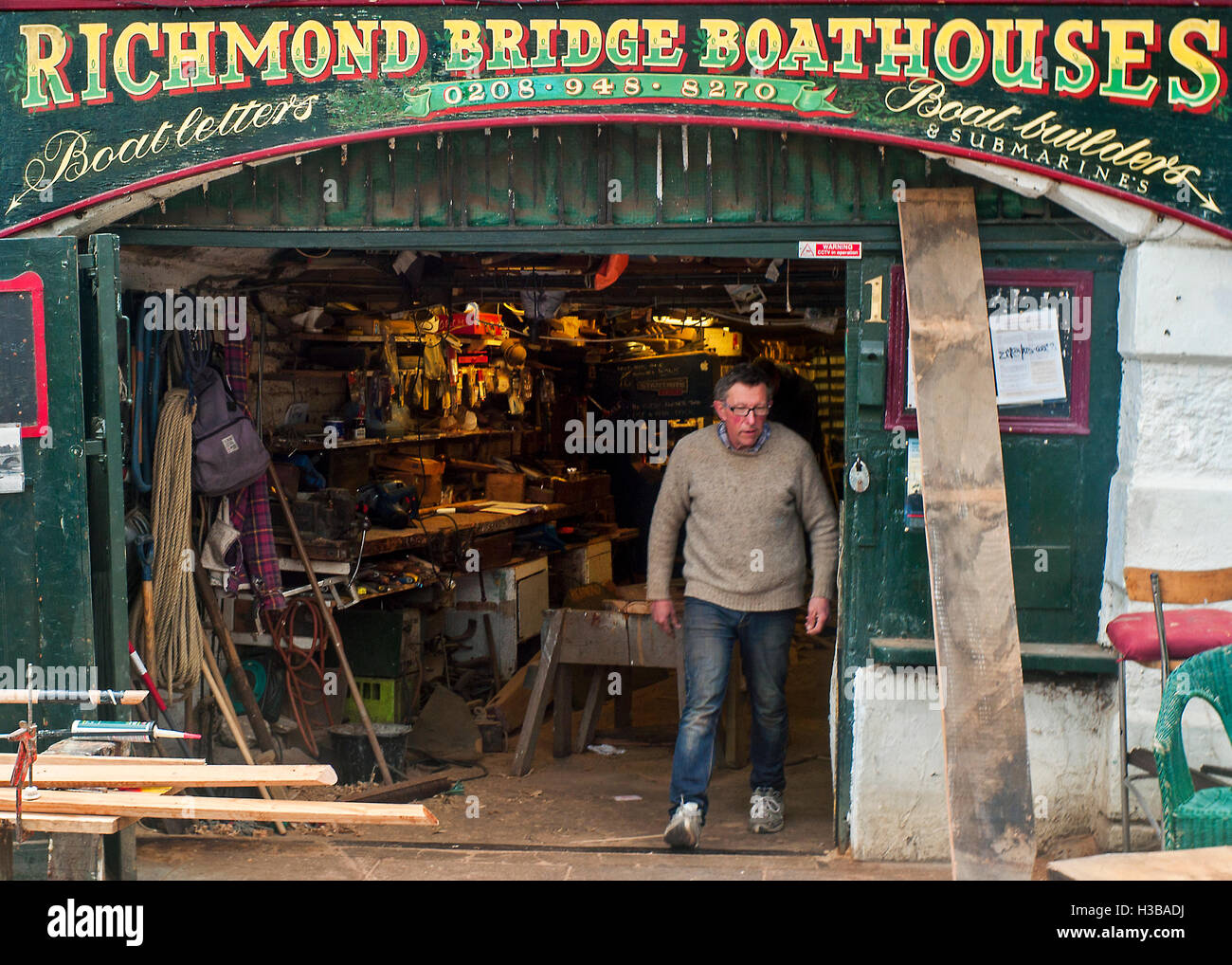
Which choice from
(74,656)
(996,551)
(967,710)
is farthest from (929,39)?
(74,656)

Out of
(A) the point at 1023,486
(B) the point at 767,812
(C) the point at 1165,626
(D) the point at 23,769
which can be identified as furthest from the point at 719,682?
(D) the point at 23,769

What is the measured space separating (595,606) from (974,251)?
10.2ft

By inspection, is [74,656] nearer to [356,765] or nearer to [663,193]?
[356,765]

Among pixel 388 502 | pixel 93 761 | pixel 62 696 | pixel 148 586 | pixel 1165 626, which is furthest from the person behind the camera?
pixel 388 502

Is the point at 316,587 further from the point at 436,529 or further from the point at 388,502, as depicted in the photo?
the point at 436,529

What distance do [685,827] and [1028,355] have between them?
2.38 metres

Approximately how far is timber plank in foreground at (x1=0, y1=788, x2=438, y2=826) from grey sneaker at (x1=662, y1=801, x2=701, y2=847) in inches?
94.2

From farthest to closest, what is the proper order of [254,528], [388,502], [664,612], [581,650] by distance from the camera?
[388,502]
[581,650]
[254,528]
[664,612]

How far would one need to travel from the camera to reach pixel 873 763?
522cm

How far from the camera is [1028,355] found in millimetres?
5086

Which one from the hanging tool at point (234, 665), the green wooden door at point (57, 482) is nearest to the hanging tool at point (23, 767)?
the green wooden door at point (57, 482)

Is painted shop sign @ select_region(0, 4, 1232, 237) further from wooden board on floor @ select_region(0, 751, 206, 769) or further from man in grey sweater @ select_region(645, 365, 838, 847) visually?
wooden board on floor @ select_region(0, 751, 206, 769)

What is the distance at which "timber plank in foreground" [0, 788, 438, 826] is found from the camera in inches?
123

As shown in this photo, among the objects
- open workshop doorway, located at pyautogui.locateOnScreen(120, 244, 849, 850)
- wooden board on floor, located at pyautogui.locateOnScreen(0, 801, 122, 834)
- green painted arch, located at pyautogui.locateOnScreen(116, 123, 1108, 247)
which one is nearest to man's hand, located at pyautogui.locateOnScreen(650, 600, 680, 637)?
open workshop doorway, located at pyautogui.locateOnScreen(120, 244, 849, 850)
